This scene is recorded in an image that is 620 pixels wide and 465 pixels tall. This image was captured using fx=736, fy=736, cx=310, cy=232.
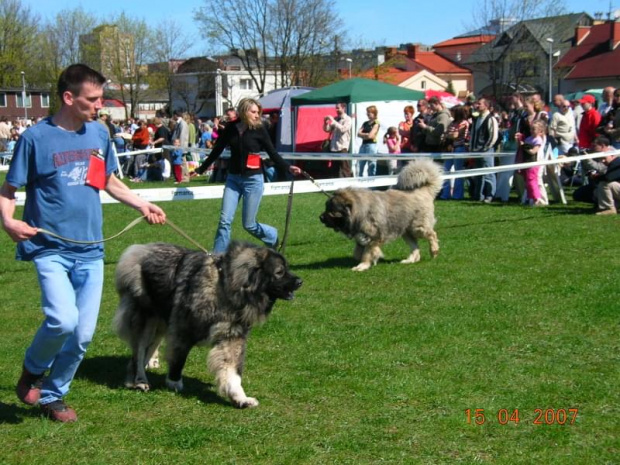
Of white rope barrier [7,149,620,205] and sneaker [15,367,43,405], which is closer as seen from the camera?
sneaker [15,367,43,405]

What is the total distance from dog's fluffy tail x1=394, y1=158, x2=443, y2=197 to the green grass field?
51.4 inches

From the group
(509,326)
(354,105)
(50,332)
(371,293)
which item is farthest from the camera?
(354,105)

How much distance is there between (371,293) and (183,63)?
7616 centimetres

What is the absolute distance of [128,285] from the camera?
5.53m

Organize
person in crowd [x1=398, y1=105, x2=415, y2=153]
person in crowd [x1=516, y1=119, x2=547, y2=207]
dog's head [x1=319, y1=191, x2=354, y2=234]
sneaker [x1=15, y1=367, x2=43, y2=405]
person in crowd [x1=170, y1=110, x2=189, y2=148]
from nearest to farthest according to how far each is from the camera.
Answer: sneaker [x1=15, y1=367, x2=43, y2=405] < dog's head [x1=319, y1=191, x2=354, y2=234] < person in crowd [x1=516, y1=119, x2=547, y2=207] < person in crowd [x1=398, y1=105, x2=415, y2=153] < person in crowd [x1=170, y1=110, x2=189, y2=148]

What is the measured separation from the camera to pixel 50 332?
4520 millimetres

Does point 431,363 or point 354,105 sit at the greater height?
point 354,105

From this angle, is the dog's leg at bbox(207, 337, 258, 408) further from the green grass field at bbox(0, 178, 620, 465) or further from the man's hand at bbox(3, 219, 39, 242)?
the man's hand at bbox(3, 219, 39, 242)

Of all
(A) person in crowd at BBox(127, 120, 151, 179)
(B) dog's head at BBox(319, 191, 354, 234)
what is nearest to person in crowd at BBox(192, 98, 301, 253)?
(B) dog's head at BBox(319, 191, 354, 234)

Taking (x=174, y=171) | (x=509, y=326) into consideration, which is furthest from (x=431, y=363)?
(x=174, y=171)

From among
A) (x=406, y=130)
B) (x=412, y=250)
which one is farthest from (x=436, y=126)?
(x=412, y=250)

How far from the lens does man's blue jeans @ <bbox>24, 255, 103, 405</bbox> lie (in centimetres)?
449

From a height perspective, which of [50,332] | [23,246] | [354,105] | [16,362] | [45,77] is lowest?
[16,362]

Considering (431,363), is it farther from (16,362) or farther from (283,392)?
(16,362)
